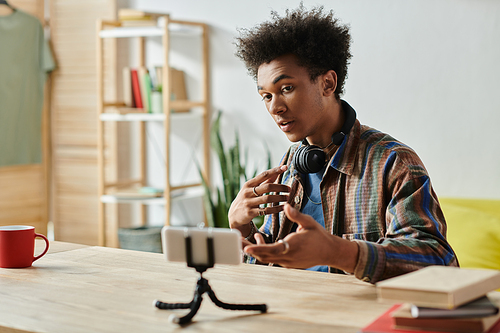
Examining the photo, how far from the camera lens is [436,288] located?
0.86 meters

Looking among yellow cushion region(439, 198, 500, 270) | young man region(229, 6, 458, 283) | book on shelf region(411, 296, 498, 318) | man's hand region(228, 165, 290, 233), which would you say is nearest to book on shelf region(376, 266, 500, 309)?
book on shelf region(411, 296, 498, 318)

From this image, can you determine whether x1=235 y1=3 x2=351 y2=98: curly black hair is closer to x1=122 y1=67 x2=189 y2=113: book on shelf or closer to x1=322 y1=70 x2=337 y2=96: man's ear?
x1=322 y1=70 x2=337 y2=96: man's ear

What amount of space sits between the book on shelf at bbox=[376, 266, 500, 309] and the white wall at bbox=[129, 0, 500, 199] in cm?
200

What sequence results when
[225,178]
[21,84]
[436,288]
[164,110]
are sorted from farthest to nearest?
[21,84]
[164,110]
[225,178]
[436,288]

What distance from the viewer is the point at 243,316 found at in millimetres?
1015

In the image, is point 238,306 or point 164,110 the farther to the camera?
point 164,110

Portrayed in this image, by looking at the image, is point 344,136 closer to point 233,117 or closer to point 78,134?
point 233,117

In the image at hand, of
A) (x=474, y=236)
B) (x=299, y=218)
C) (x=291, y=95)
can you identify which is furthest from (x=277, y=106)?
(x=474, y=236)

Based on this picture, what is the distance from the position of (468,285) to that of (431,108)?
2.19 meters

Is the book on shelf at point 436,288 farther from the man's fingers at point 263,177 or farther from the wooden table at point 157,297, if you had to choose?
the man's fingers at point 263,177

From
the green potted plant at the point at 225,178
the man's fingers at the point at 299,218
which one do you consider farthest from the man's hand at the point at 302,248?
the green potted plant at the point at 225,178

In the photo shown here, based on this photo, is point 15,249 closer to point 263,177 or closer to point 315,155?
point 263,177

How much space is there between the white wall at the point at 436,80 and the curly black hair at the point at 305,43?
1.27 m

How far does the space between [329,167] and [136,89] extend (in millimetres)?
2212
